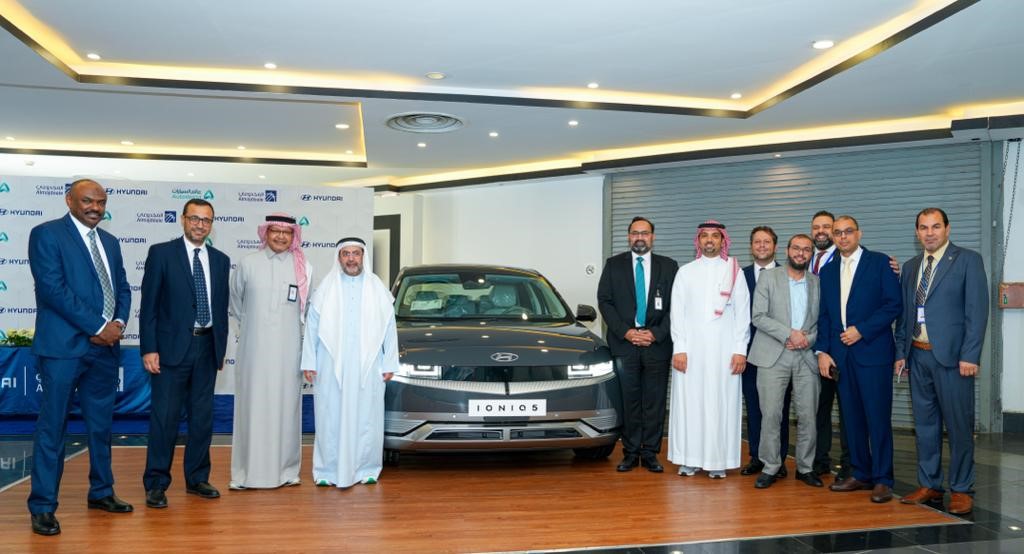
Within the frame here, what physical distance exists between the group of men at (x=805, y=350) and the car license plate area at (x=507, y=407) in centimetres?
73

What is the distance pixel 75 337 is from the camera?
3.65 meters

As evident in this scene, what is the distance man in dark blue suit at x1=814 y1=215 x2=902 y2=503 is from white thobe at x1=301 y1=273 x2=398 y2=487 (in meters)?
2.68

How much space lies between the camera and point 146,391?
6605 millimetres

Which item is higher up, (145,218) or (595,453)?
(145,218)

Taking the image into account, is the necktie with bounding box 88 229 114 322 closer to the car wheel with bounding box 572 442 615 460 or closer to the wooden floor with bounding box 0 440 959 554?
the wooden floor with bounding box 0 440 959 554

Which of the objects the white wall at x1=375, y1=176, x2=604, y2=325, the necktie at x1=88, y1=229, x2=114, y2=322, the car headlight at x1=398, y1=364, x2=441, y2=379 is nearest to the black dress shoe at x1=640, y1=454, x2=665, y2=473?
the car headlight at x1=398, y1=364, x2=441, y2=379

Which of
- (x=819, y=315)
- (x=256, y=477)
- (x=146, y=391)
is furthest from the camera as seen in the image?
(x=146, y=391)

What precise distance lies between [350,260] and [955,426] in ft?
11.7

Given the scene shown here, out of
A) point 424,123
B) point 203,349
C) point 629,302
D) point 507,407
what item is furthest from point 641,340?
point 424,123

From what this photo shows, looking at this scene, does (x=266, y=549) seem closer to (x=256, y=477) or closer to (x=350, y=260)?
(x=256, y=477)

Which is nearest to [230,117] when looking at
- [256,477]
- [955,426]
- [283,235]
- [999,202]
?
[283,235]

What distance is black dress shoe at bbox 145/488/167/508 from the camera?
4.00 metres

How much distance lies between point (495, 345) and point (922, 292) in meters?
2.48

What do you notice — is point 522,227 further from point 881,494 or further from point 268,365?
point 881,494
